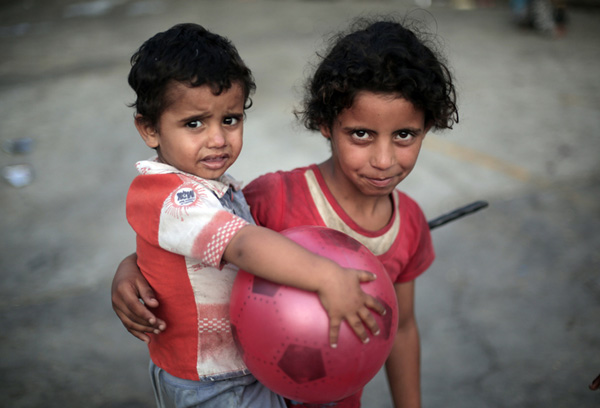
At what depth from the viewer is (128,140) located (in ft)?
16.6

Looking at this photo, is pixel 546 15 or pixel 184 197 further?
pixel 546 15

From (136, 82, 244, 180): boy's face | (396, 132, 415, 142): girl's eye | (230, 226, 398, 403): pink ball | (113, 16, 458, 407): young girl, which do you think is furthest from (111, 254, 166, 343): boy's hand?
(396, 132, 415, 142): girl's eye

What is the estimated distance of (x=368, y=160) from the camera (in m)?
1.50

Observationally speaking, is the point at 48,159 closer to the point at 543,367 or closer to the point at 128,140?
the point at 128,140

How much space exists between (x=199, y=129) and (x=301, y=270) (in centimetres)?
49

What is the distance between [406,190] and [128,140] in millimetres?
2662

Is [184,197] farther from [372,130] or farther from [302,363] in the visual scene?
[372,130]

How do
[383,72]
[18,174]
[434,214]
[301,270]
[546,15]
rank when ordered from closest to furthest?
[301,270], [383,72], [434,214], [18,174], [546,15]

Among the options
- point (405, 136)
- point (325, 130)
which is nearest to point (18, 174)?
point (325, 130)

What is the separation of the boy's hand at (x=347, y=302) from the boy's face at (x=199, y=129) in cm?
47

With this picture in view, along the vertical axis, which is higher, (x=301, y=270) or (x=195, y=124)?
(x=195, y=124)

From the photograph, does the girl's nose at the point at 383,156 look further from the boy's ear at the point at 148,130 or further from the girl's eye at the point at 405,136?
the boy's ear at the point at 148,130

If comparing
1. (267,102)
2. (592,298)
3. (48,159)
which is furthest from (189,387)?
(267,102)

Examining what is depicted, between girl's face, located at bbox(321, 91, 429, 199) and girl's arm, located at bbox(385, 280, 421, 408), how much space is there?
49 centimetres
